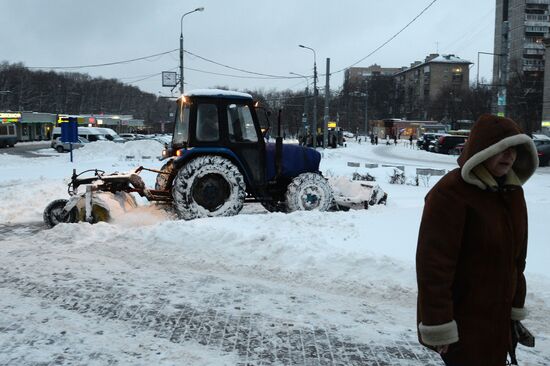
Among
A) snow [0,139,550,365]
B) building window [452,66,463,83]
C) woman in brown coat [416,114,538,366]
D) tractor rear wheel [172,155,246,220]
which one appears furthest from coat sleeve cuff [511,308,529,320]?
building window [452,66,463,83]

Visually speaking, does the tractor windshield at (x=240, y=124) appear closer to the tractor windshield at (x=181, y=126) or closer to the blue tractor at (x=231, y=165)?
the blue tractor at (x=231, y=165)

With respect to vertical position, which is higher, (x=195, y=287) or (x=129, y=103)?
(x=129, y=103)

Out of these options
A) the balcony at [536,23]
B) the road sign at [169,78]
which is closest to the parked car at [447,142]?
the road sign at [169,78]

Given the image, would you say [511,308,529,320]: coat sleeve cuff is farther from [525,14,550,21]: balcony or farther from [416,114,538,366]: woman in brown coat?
[525,14,550,21]: balcony

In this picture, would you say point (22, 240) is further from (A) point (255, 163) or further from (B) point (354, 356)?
(B) point (354, 356)

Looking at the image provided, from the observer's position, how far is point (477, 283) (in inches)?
103

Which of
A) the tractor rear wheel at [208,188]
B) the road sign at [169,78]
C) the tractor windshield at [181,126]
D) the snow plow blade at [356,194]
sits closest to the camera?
the tractor rear wheel at [208,188]

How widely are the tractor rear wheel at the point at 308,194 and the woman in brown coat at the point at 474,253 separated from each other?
730 cm

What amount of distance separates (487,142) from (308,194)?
7411mm

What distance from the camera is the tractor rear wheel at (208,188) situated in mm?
9695

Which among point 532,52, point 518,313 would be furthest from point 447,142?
point 532,52

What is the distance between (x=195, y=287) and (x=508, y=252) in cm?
434

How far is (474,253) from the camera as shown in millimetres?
2609

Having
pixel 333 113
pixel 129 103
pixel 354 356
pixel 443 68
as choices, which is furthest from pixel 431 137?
pixel 129 103
